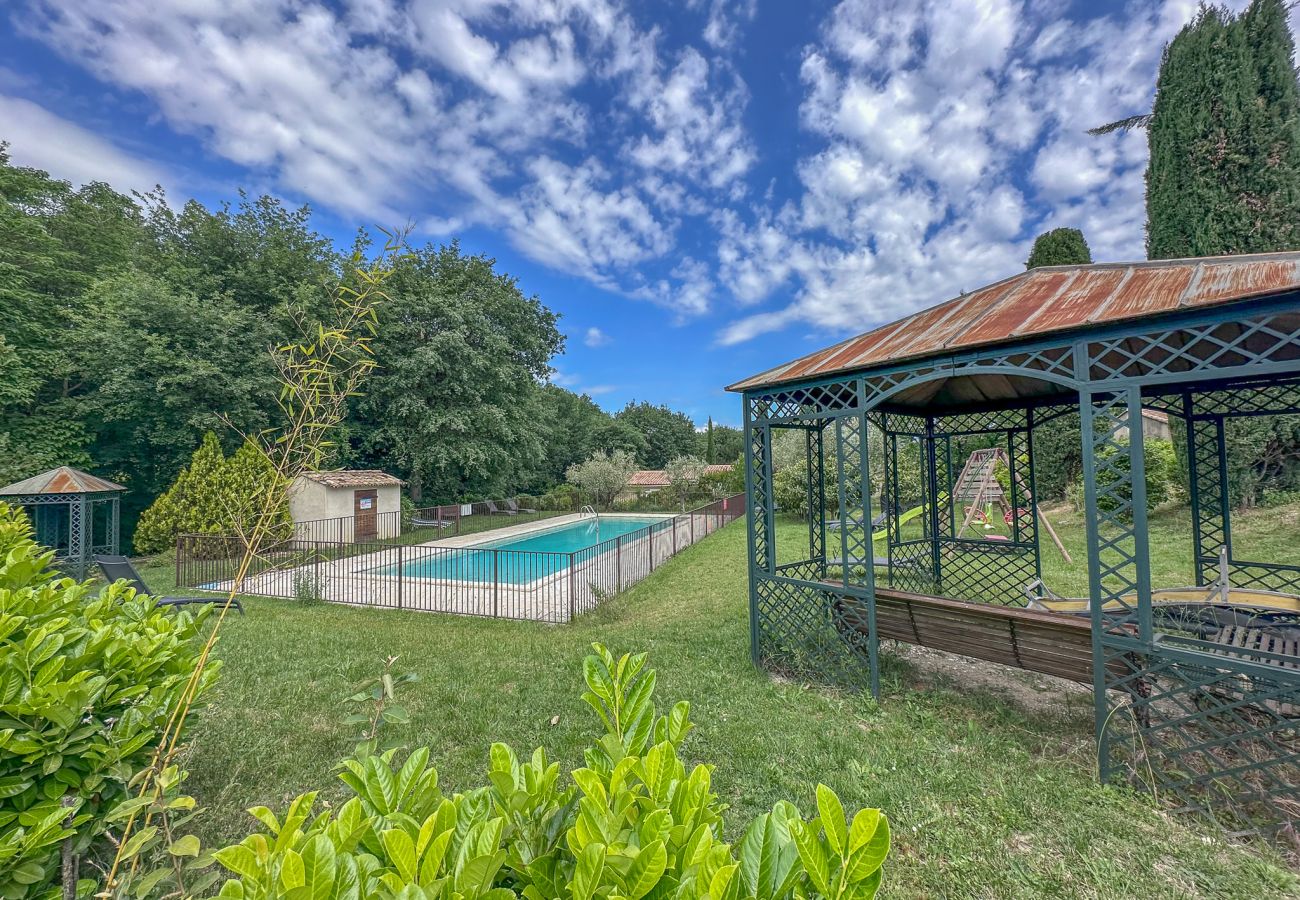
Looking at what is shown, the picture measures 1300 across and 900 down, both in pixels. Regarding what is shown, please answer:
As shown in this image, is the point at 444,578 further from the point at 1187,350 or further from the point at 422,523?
the point at 1187,350

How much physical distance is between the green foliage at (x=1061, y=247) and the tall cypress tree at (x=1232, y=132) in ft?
14.1

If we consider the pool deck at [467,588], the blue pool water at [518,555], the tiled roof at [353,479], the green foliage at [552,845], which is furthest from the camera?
the tiled roof at [353,479]

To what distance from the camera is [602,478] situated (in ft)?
80.9

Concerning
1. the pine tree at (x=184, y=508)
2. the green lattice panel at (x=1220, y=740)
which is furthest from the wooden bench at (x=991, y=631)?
the pine tree at (x=184, y=508)

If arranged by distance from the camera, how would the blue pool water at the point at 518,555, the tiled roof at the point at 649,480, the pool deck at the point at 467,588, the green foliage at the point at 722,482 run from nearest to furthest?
the pool deck at the point at 467,588, the blue pool water at the point at 518,555, the green foliage at the point at 722,482, the tiled roof at the point at 649,480

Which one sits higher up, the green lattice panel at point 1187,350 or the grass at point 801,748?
the green lattice panel at point 1187,350

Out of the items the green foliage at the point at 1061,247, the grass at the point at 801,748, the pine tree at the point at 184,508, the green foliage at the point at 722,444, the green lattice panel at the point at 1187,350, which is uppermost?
the green foliage at the point at 1061,247

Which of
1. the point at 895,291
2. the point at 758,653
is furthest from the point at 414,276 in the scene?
the point at 758,653

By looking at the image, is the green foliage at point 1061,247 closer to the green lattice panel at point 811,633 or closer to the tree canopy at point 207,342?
the green lattice panel at point 811,633

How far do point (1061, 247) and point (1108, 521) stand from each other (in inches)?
569

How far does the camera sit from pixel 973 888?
2.27 metres

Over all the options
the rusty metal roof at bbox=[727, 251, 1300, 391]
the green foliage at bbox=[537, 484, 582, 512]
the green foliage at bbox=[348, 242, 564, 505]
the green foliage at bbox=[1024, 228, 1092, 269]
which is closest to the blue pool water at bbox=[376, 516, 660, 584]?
the green foliage at bbox=[537, 484, 582, 512]

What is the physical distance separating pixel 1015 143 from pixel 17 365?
24279 millimetres

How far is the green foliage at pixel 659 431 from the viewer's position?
42406 mm
